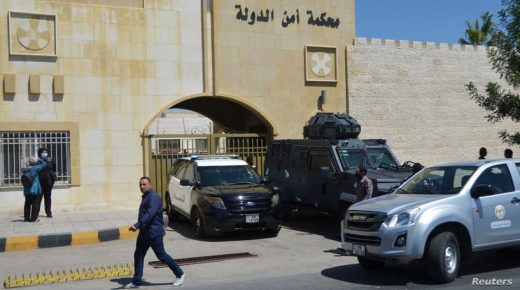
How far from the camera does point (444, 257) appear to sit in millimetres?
7895

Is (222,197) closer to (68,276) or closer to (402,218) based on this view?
(68,276)

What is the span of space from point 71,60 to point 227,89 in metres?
4.51

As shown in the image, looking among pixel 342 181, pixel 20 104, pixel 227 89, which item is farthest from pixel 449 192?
pixel 20 104

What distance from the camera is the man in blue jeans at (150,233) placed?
829cm

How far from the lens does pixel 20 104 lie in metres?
15.9

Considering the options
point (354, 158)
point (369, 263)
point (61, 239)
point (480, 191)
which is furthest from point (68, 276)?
point (354, 158)

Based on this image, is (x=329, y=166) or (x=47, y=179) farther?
(x=47, y=179)

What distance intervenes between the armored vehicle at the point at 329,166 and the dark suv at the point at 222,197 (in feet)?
1.72

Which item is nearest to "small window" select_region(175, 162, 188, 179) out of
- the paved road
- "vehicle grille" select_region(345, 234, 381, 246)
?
the paved road

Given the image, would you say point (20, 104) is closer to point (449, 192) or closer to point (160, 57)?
point (160, 57)

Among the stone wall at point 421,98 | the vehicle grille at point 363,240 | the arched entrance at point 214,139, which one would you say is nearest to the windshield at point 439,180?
the vehicle grille at point 363,240

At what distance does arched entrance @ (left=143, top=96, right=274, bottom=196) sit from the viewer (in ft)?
57.3

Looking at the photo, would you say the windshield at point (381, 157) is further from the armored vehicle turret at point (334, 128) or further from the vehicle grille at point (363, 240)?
the vehicle grille at point (363, 240)

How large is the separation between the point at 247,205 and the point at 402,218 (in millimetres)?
4775
